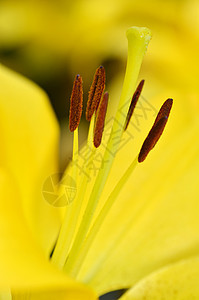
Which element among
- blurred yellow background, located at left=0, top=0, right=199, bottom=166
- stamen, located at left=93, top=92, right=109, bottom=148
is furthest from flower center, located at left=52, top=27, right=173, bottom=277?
blurred yellow background, located at left=0, top=0, right=199, bottom=166

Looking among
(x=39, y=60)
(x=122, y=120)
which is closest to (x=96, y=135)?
(x=122, y=120)

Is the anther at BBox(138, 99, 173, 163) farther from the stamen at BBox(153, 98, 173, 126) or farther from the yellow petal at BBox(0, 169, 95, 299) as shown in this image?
the yellow petal at BBox(0, 169, 95, 299)

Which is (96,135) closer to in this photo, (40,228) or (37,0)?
(40,228)

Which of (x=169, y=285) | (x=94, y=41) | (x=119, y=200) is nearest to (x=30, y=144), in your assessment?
(x=119, y=200)

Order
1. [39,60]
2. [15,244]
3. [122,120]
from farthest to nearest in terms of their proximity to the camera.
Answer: [39,60] < [122,120] < [15,244]

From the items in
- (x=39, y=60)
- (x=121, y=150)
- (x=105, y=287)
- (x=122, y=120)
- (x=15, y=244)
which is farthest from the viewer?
(x=39, y=60)

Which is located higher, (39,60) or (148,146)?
(148,146)

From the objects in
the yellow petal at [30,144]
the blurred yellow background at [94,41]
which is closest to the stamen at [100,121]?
the yellow petal at [30,144]

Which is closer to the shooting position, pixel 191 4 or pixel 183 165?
pixel 183 165
